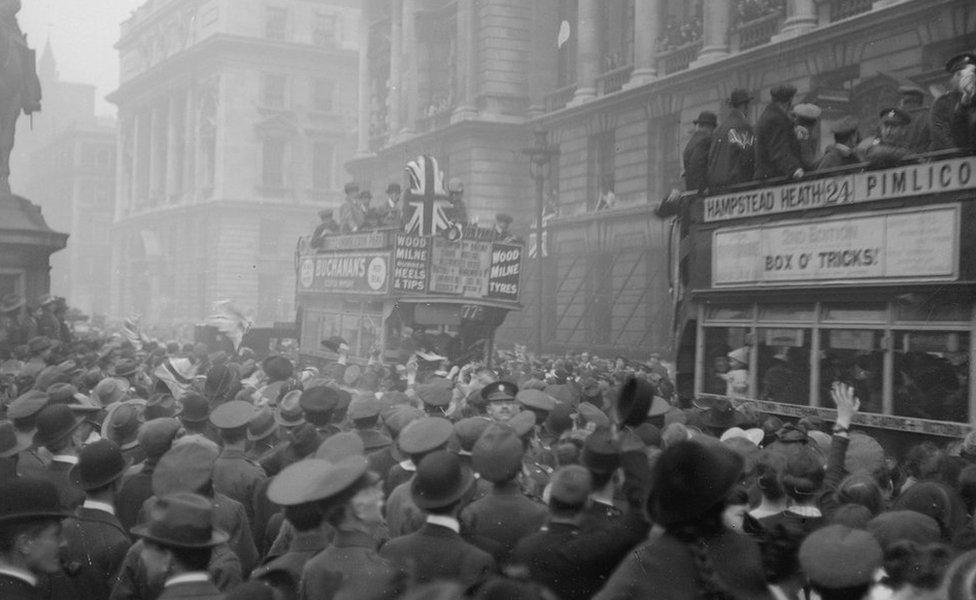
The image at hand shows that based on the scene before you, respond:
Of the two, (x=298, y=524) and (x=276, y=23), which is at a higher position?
(x=276, y=23)

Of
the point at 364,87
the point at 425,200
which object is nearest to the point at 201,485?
the point at 425,200

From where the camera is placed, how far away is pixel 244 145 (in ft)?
228

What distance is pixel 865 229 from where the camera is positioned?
33.8 ft

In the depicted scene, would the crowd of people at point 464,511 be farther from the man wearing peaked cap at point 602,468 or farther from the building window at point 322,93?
the building window at point 322,93

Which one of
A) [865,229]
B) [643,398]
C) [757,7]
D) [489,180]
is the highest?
[757,7]

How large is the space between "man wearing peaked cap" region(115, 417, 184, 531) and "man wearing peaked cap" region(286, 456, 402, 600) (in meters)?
2.28

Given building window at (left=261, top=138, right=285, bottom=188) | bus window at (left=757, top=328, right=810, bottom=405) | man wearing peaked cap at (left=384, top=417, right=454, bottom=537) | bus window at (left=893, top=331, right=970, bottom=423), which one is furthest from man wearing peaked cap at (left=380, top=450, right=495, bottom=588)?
building window at (left=261, top=138, right=285, bottom=188)

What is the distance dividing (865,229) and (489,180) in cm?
3116

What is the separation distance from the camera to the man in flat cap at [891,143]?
1000 centimetres

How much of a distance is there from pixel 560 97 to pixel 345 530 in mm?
36194

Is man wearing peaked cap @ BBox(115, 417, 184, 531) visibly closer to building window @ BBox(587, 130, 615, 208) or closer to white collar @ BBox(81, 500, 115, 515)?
white collar @ BBox(81, 500, 115, 515)

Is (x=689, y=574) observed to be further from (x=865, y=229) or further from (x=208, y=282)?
Result: (x=208, y=282)

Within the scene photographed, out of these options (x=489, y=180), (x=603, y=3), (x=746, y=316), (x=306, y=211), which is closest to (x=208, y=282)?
(x=306, y=211)

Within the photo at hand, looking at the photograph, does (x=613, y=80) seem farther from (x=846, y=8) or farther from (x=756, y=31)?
(x=846, y=8)
